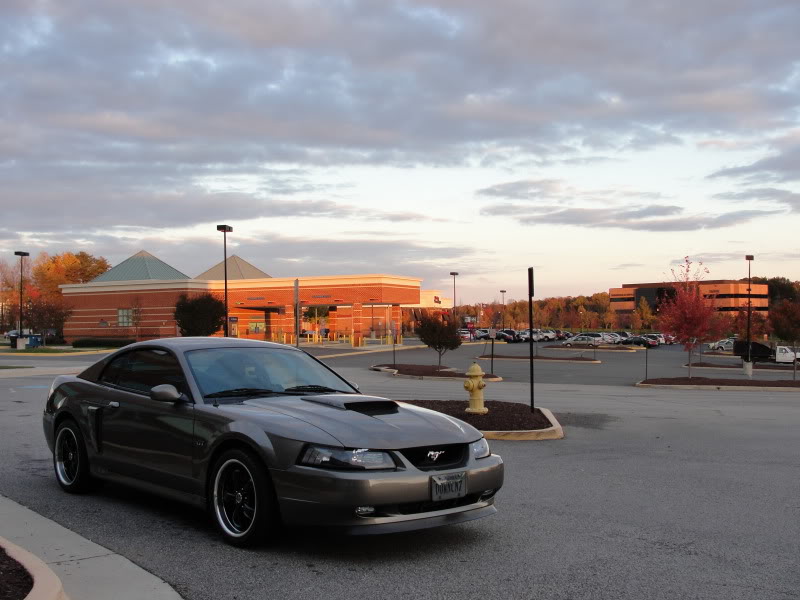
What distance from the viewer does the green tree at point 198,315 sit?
183ft

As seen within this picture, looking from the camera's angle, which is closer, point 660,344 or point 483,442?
point 483,442

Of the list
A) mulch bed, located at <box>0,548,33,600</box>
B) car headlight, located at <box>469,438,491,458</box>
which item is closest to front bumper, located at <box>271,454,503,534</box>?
car headlight, located at <box>469,438,491,458</box>

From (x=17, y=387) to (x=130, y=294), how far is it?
55.5 meters

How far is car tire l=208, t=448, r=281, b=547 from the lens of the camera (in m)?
5.71

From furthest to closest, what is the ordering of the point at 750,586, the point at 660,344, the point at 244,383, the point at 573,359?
the point at 660,344 < the point at 573,359 < the point at 244,383 < the point at 750,586

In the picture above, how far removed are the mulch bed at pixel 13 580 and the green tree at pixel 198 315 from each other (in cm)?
5144

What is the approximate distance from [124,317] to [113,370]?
72.4 m

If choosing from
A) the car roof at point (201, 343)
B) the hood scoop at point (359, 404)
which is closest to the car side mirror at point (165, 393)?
the car roof at point (201, 343)

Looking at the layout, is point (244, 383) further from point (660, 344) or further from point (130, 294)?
point (660, 344)

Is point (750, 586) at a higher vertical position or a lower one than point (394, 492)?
lower

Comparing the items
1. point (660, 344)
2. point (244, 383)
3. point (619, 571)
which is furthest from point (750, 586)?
point (660, 344)

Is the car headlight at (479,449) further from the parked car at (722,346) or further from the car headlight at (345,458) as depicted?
the parked car at (722,346)

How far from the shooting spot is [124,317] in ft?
251

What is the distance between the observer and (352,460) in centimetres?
553
